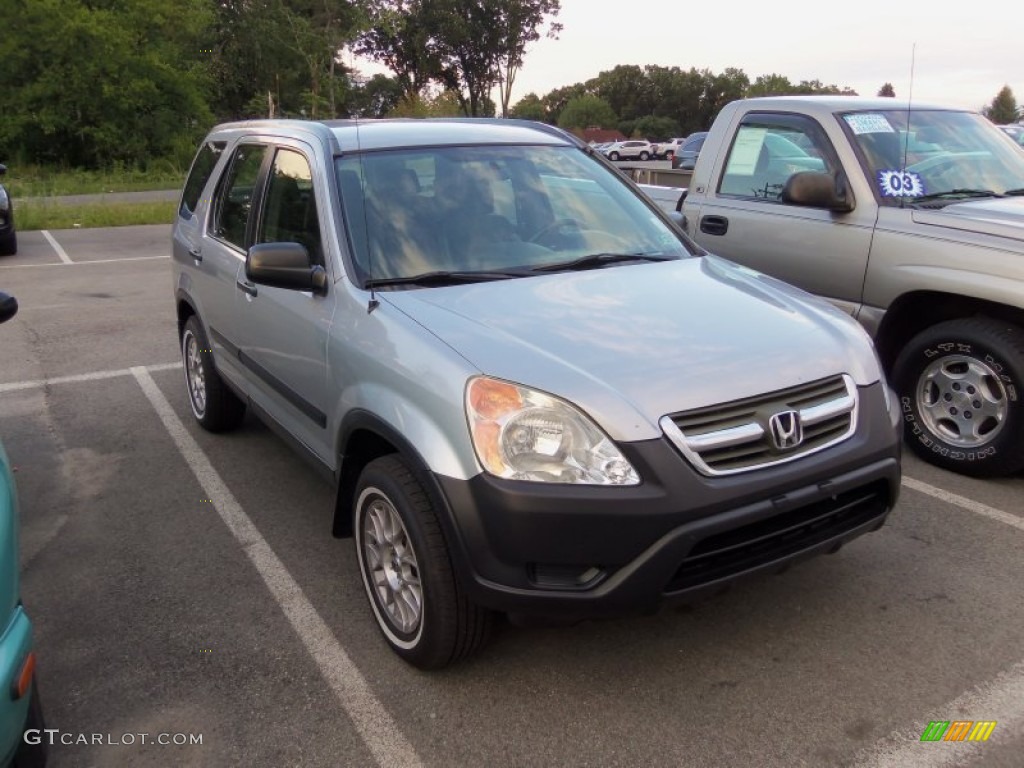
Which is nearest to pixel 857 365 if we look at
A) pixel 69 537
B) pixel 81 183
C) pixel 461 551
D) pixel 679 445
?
pixel 679 445

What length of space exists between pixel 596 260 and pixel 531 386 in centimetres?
121

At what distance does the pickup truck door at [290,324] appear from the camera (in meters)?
3.44

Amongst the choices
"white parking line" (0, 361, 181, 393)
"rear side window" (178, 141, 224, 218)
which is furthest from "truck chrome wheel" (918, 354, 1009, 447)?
"white parking line" (0, 361, 181, 393)

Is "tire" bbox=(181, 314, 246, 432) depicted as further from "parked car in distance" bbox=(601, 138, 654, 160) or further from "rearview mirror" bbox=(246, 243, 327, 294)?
"parked car in distance" bbox=(601, 138, 654, 160)

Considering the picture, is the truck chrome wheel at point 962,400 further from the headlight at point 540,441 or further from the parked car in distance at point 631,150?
the parked car in distance at point 631,150

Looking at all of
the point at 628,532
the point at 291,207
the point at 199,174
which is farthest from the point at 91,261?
the point at 628,532

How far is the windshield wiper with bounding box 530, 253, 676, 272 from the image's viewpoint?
3488mm

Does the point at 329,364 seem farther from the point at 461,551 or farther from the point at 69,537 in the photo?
the point at 69,537

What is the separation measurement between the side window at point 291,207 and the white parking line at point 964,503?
10.4 ft

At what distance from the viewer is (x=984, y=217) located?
4.41 meters

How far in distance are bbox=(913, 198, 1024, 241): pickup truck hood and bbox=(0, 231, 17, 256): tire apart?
41.1 ft

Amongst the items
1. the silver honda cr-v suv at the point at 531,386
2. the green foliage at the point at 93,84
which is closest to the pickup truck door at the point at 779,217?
the silver honda cr-v suv at the point at 531,386

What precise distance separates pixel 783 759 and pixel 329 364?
2.06 meters

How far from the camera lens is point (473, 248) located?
3.47 metres
